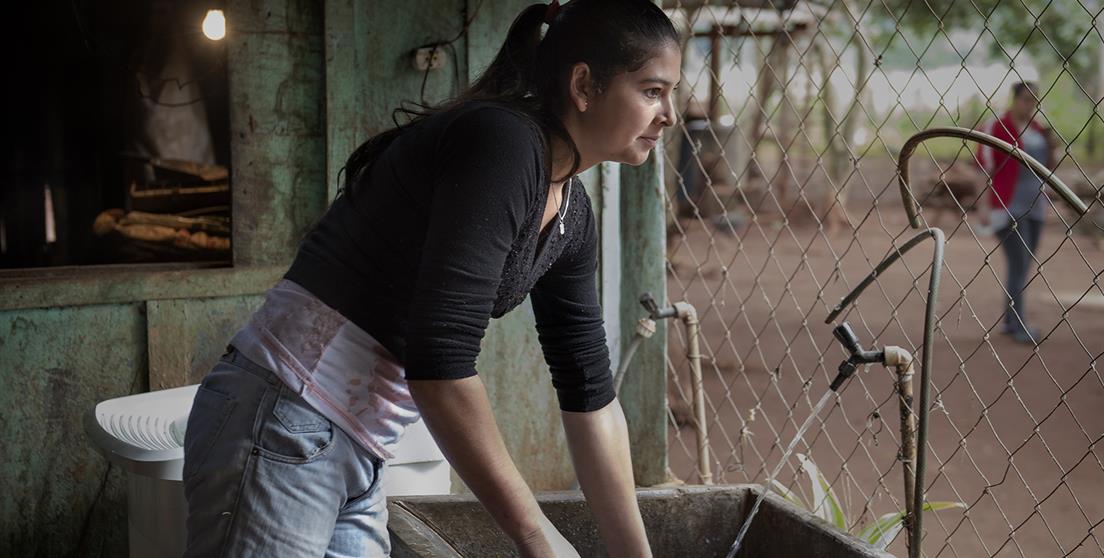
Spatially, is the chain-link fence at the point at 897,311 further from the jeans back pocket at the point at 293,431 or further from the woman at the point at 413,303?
the jeans back pocket at the point at 293,431

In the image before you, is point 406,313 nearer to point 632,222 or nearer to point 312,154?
point 312,154

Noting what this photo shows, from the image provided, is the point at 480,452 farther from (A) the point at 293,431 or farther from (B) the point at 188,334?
(B) the point at 188,334

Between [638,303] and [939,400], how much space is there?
1324mm

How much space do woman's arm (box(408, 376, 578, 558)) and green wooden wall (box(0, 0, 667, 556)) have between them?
6.50 feet

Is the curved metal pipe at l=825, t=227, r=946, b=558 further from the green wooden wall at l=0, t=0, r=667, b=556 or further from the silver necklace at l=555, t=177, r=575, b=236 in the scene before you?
the green wooden wall at l=0, t=0, r=667, b=556

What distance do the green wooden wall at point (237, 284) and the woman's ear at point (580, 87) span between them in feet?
6.28

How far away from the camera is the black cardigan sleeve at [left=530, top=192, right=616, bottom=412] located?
1844 mm

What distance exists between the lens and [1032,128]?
25.7 feet

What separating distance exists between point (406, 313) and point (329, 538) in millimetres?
373

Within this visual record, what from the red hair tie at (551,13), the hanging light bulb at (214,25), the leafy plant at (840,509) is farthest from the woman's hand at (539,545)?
the hanging light bulb at (214,25)

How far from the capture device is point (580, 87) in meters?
1.55

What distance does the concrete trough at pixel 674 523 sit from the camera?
2.19 meters

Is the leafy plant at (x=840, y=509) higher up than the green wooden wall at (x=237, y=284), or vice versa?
the green wooden wall at (x=237, y=284)

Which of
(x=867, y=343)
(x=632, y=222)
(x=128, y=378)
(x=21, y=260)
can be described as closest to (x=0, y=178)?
(x=21, y=260)
